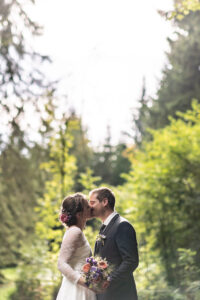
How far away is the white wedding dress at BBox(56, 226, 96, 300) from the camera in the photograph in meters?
2.54

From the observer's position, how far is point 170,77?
15016 mm

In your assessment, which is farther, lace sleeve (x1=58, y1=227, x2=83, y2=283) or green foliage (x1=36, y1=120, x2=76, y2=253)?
green foliage (x1=36, y1=120, x2=76, y2=253)

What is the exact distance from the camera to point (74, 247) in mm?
2598

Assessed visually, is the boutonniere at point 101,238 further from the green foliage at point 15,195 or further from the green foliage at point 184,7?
the green foliage at point 15,195

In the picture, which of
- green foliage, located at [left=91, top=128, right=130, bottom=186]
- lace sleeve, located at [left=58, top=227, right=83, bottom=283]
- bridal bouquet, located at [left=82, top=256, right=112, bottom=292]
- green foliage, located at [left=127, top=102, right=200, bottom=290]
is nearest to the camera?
bridal bouquet, located at [left=82, top=256, right=112, bottom=292]

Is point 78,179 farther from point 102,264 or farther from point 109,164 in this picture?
point 109,164

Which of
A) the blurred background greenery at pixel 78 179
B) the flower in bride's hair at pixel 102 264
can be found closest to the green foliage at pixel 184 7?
the blurred background greenery at pixel 78 179

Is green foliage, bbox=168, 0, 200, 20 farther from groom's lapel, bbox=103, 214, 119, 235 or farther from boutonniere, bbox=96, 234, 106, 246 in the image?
boutonniere, bbox=96, 234, 106, 246

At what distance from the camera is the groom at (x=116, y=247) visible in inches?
95.5

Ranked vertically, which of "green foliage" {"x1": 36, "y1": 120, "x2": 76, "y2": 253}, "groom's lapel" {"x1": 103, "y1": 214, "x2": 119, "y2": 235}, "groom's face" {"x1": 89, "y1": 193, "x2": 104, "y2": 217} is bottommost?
"groom's lapel" {"x1": 103, "y1": 214, "x2": 119, "y2": 235}

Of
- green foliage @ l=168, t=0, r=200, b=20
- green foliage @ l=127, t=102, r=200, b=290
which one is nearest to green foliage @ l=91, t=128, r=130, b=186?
green foliage @ l=127, t=102, r=200, b=290

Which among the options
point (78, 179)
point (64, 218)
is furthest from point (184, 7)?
point (64, 218)

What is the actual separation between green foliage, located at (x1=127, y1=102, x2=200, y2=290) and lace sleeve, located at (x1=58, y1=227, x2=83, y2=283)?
434 centimetres

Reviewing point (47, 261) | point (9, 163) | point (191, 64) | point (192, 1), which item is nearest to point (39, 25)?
point (9, 163)
